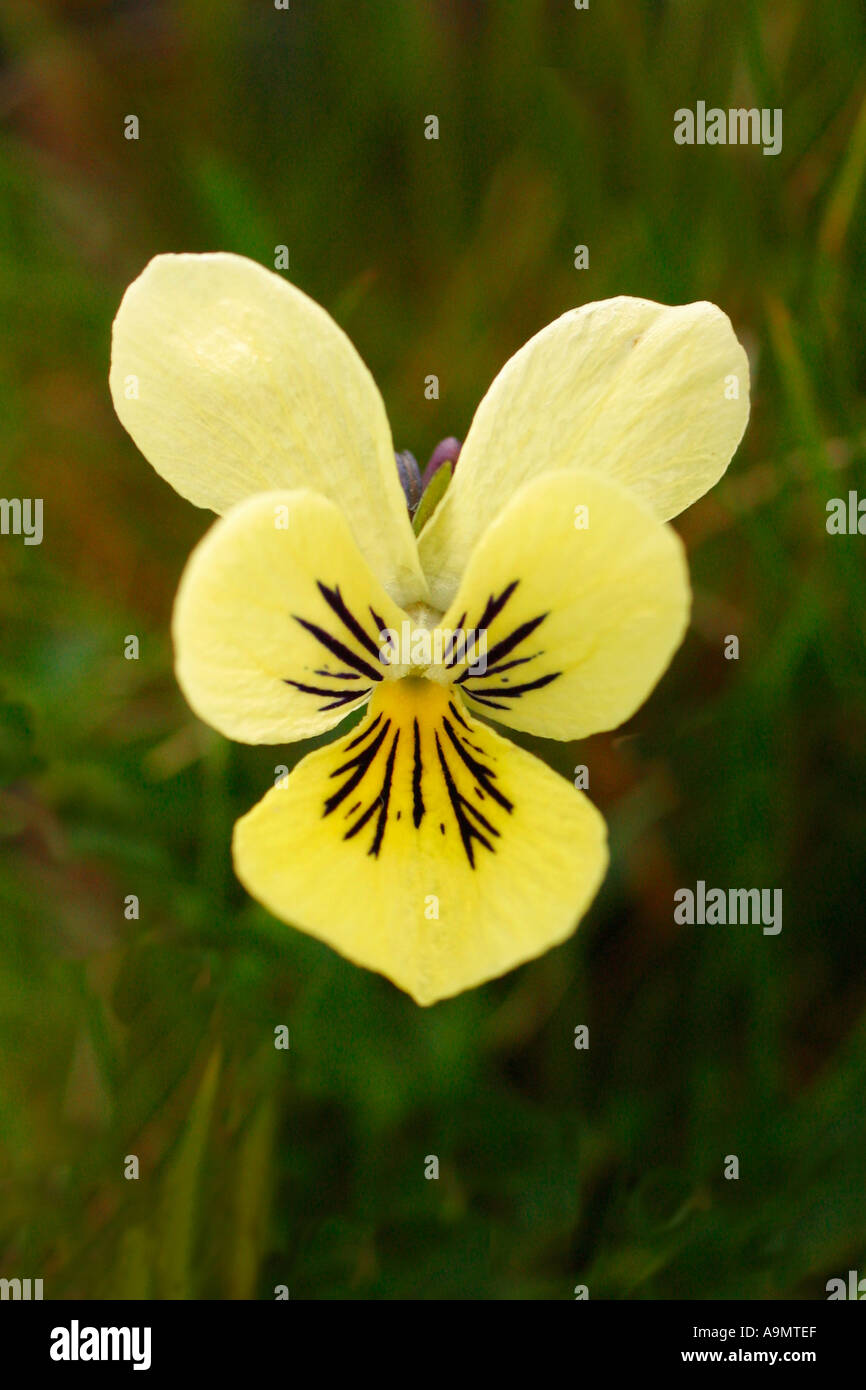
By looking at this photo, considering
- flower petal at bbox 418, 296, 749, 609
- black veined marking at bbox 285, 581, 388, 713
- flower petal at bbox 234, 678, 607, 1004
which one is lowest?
flower petal at bbox 234, 678, 607, 1004

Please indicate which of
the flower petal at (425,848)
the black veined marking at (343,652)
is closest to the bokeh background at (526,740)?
the flower petal at (425,848)

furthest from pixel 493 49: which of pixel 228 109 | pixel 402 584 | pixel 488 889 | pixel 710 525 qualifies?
pixel 488 889

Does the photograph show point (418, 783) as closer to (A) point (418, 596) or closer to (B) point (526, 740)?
(A) point (418, 596)

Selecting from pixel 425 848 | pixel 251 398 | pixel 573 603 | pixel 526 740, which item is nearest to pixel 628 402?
pixel 573 603

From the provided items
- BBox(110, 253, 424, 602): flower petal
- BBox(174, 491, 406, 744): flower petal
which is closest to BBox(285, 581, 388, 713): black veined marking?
BBox(174, 491, 406, 744): flower petal

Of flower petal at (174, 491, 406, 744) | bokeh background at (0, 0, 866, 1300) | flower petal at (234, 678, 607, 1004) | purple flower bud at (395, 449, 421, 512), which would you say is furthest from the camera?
bokeh background at (0, 0, 866, 1300)

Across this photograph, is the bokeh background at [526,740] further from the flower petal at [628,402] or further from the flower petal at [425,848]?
the flower petal at [628,402]

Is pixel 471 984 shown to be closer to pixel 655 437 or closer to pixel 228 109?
pixel 655 437

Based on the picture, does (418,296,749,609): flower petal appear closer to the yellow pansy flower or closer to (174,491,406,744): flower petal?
the yellow pansy flower
